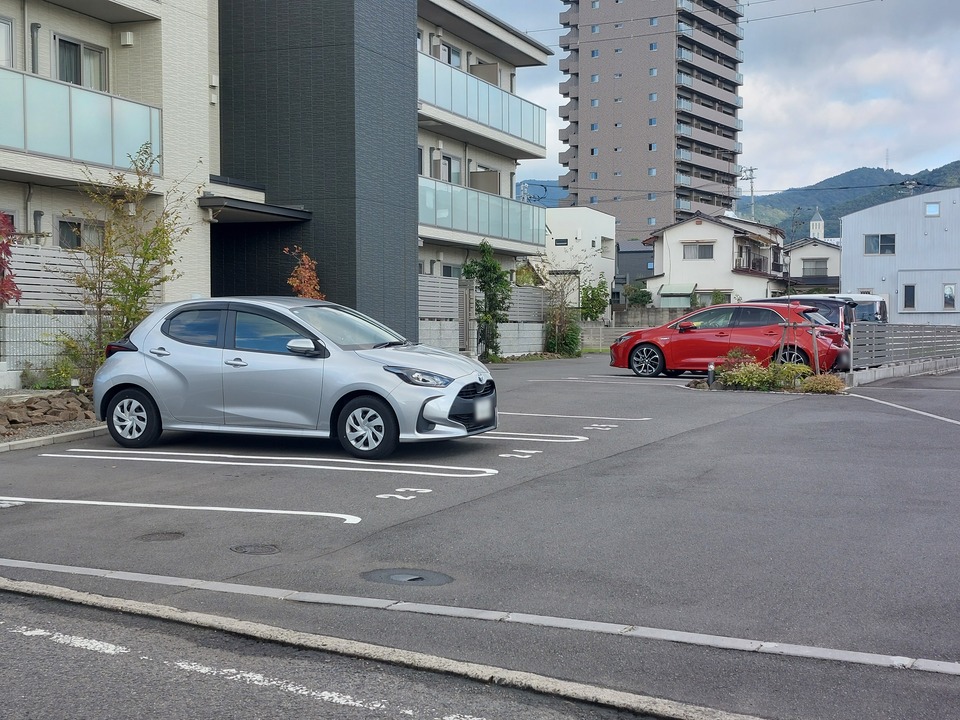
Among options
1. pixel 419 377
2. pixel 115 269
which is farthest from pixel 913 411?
pixel 115 269

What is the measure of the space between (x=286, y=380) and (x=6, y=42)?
1018cm

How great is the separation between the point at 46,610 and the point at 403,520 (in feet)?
9.12

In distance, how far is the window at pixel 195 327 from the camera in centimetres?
1101

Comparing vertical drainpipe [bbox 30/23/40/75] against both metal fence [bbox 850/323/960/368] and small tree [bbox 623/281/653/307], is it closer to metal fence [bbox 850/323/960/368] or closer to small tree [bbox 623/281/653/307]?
metal fence [bbox 850/323/960/368]

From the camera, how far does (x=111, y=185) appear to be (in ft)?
56.2

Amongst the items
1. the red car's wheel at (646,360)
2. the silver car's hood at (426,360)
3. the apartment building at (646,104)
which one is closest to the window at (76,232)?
the silver car's hood at (426,360)

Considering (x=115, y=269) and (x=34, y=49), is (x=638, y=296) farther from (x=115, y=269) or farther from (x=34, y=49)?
(x=115, y=269)

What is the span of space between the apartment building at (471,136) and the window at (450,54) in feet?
0.10

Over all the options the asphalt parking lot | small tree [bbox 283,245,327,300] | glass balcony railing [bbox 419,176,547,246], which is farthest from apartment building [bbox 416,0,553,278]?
the asphalt parking lot

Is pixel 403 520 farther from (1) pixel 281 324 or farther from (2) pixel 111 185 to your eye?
(2) pixel 111 185

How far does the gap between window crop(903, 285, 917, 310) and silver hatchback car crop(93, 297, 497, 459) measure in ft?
162

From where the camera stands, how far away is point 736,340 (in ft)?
65.2

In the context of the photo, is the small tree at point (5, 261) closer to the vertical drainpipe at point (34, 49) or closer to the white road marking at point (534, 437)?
the vertical drainpipe at point (34, 49)

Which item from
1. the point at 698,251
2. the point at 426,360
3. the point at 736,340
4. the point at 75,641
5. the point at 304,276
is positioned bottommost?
the point at 75,641
